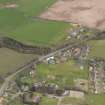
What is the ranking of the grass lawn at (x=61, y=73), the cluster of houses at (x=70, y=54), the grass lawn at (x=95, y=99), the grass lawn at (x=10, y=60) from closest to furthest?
1. the grass lawn at (x=95, y=99)
2. the grass lawn at (x=61, y=73)
3. the grass lawn at (x=10, y=60)
4. the cluster of houses at (x=70, y=54)

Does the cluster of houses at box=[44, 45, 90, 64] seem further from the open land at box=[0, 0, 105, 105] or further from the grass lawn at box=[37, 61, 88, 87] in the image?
the grass lawn at box=[37, 61, 88, 87]

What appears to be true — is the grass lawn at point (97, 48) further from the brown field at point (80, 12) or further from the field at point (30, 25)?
the brown field at point (80, 12)

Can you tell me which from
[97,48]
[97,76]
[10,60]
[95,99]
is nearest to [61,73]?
[97,76]

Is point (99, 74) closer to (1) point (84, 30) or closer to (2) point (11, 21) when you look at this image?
(1) point (84, 30)

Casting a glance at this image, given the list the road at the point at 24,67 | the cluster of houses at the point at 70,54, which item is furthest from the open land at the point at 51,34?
the road at the point at 24,67

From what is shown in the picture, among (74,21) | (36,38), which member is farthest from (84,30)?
(36,38)

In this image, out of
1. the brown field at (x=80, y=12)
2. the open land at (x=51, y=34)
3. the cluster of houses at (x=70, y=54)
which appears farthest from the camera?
the brown field at (x=80, y=12)

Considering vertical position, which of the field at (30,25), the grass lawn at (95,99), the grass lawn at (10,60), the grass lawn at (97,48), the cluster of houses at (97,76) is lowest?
the grass lawn at (95,99)
